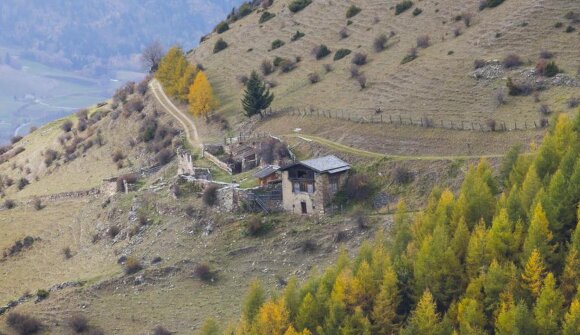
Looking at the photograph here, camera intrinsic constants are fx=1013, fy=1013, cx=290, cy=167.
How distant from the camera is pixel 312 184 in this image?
62.6 metres

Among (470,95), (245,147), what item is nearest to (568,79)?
(470,95)

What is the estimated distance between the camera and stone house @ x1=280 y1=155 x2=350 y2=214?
2456 inches

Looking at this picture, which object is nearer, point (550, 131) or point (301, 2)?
point (550, 131)

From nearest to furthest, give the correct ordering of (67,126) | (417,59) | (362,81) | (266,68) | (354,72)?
(362,81)
(417,59)
(354,72)
(266,68)
(67,126)

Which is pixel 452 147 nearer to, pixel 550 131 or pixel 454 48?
pixel 550 131

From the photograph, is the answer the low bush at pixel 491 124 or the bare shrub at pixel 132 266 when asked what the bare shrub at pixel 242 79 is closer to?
the low bush at pixel 491 124

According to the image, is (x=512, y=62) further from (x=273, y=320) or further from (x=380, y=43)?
(x=273, y=320)

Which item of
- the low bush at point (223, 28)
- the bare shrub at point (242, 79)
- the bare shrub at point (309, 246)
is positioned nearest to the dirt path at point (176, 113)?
the bare shrub at point (242, 79)

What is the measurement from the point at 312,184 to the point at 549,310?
23286 mm

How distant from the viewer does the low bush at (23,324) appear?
5797cm

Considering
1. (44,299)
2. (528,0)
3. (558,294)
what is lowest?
(44,299)

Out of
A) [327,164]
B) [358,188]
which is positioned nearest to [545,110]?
[358,188]

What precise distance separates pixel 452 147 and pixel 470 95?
31.4ft

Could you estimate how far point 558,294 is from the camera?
1663 inches
